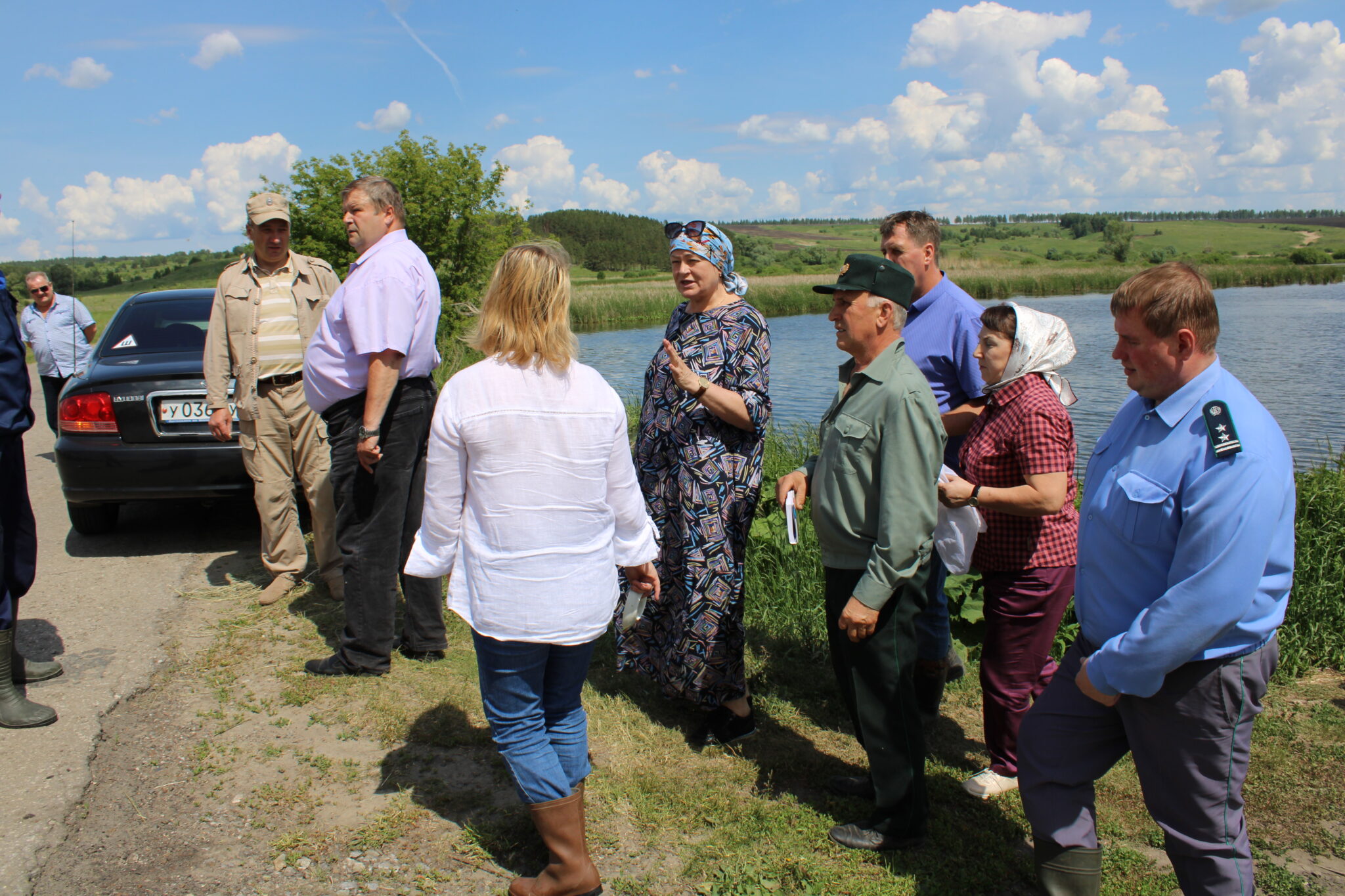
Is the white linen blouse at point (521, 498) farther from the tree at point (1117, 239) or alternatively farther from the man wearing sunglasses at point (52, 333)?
the tree at point (1117, 239)

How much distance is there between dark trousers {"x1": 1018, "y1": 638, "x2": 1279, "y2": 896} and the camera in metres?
2.01

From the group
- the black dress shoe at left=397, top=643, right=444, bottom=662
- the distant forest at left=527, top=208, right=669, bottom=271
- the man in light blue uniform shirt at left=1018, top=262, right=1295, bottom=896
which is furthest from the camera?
the distant forest at left=527, top=208, right=669, bottom=271

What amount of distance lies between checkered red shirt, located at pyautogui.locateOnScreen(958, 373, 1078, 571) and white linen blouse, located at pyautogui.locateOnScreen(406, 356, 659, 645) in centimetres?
145

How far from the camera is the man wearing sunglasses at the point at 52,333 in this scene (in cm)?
866

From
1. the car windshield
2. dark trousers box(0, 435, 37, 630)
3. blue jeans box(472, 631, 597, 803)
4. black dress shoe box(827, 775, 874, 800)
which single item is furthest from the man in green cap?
the car windshield

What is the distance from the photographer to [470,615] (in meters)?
2.50

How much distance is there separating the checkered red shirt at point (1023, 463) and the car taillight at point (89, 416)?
548cm

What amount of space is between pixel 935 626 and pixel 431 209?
1496cm

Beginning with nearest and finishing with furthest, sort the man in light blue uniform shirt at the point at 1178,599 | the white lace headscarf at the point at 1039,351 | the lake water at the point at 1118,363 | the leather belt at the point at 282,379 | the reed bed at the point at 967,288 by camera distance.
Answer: the man in light blue uniform shirt at the point at 1178,599 → the white lace headscarf at the point at 1039,351 → the leather belt at the point at 282,379 → the lake water at the point at 1118,363 → the reed bed at the point at 967,288

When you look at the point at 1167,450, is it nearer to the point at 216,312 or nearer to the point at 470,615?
the point at 470,615

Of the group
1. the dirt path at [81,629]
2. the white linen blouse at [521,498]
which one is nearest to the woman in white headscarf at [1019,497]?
the white linen blouse at [521,498]

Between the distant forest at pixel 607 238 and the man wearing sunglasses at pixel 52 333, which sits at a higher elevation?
the distant forest at pixel 607 238

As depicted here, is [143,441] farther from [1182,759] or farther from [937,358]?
[1182,759]

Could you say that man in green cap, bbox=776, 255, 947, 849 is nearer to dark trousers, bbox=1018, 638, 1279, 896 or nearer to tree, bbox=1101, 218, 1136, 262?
dark trousers, bbox=1018, 638, 1279, 896
